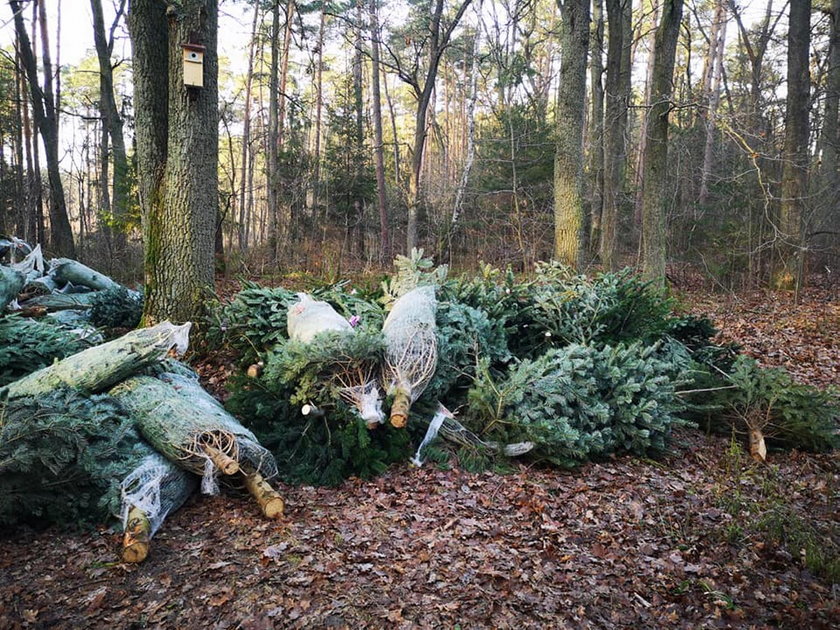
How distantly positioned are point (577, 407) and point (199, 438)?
3.12 metres

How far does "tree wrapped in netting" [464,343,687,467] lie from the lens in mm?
4449

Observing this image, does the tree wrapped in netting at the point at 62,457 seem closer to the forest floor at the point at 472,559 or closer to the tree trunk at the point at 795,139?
the forest floor at the point at 472,559

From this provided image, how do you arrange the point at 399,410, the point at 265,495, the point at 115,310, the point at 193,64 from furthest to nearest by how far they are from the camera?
the point at 115,310 < the point at 193,64 < the point at 399,410 < the point at 265,495

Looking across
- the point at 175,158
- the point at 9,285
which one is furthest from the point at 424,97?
the point at 9,285

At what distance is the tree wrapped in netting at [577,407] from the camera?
4.45 m

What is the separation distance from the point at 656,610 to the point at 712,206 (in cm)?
1539

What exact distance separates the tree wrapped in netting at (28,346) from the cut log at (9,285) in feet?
3.50

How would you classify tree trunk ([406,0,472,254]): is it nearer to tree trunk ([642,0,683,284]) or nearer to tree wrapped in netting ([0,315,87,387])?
tree trunk ([642,0,683,284])

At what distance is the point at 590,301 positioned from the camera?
605 cm

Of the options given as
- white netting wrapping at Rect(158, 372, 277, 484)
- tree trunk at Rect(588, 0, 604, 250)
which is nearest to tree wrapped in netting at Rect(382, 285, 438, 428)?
white netting wrapping at Rect(158, 372, 277, 484)

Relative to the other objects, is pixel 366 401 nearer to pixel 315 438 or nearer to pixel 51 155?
pixel 315 438

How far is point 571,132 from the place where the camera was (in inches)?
338

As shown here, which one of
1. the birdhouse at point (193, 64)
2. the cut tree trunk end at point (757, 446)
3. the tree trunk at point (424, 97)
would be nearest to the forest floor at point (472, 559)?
the cut tree trunk end at point (757, 446)

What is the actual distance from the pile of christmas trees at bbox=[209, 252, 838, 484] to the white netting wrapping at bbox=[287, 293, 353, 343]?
27 millimetres
